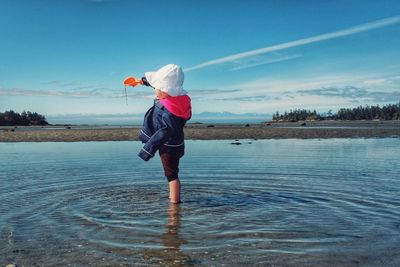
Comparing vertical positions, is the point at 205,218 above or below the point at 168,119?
below

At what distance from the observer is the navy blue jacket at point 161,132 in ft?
29.0

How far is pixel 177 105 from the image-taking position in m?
8.88

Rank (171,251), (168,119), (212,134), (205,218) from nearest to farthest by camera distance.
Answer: (171,251)
(205,218)
(168,119)
(212,134)

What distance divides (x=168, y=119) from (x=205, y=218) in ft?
7.00

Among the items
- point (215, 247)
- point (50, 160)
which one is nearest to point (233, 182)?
point (215, 247)

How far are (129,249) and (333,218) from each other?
3.67 metres

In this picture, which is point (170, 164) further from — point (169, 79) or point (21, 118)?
point (21, 118)

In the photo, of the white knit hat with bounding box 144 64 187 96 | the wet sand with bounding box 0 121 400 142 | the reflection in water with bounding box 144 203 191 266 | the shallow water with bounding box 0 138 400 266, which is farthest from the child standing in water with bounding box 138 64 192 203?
the wet sand with bounding box 0 121 400 142

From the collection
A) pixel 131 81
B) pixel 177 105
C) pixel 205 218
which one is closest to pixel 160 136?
pixel 177 105

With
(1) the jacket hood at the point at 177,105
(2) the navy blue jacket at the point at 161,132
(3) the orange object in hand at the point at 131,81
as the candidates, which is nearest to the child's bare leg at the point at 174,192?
(2) the navy blue jacket at the point at 161,132

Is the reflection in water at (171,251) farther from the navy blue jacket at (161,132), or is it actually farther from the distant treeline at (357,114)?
the distant treeline at (357,114)

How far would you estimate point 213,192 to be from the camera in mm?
10477

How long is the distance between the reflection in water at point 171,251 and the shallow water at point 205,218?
0.04ft

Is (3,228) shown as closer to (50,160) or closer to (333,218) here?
(333,218)
